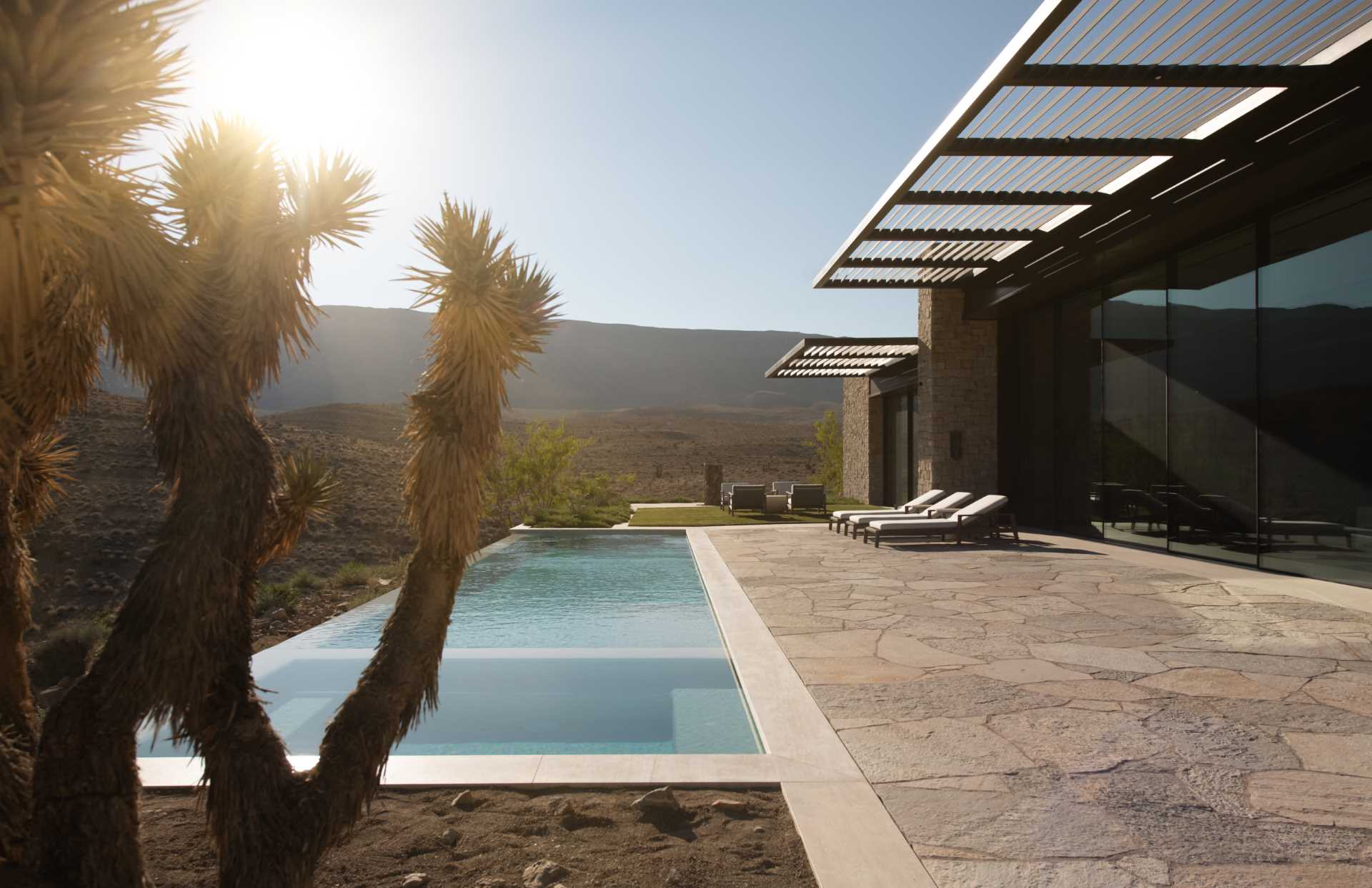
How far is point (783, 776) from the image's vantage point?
3.19 metres

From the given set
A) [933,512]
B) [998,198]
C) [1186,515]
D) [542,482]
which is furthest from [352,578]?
[1186,515]

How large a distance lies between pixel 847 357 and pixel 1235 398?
1067 centimetres

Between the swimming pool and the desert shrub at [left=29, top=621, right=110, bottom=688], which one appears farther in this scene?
the desert shrub at [left=29, top=621, right=110, bottom=688]

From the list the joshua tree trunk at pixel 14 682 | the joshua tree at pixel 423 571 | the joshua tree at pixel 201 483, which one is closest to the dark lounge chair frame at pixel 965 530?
the joshua tree at pixel 423 571

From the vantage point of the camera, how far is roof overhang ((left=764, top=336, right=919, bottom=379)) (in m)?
17.2

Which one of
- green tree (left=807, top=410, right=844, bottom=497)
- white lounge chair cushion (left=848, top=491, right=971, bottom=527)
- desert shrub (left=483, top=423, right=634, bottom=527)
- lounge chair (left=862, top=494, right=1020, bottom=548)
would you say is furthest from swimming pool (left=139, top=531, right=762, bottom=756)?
green tree (left=807, top=410, right=844, bottom=497)

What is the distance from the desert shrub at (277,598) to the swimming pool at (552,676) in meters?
1.21

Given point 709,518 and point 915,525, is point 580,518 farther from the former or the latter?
point 915,525

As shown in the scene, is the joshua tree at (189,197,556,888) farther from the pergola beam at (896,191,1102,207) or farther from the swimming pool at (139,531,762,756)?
the pergola beam at (896,191,1102,207)

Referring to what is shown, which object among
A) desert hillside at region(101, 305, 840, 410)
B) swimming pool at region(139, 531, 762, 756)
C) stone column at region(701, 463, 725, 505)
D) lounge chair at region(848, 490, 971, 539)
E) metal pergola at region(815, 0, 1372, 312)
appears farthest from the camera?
desert hillside at region(101, 305, 840, 410)

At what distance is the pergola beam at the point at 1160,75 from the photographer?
6738mm

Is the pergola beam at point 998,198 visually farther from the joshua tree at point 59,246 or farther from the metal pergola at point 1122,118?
the joshua tree at point 59,246

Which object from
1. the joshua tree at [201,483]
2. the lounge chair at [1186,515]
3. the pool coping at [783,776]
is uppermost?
the joshua tree at [201,483]

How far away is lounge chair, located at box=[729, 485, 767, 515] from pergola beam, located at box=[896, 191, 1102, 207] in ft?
29.8
